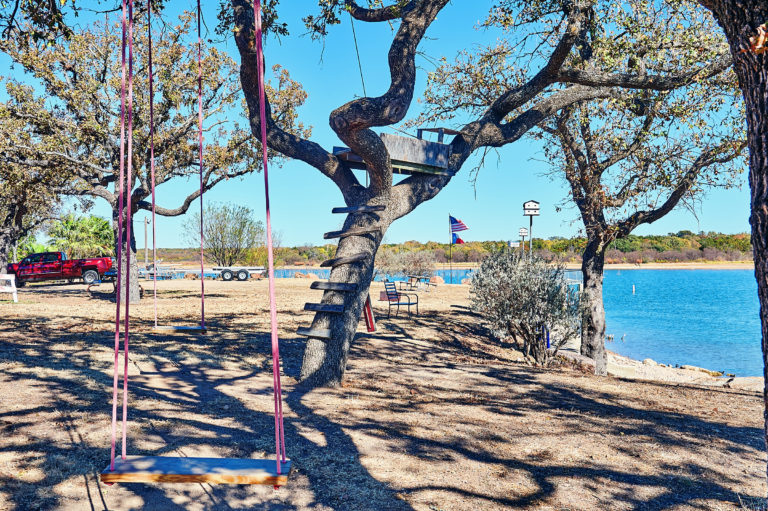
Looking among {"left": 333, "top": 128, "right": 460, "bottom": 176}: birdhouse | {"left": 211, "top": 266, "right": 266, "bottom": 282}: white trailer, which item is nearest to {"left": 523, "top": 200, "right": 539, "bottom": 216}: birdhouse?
{"left": 333, "top": 128, "right": 460, "bottom": 176}: birdhouse

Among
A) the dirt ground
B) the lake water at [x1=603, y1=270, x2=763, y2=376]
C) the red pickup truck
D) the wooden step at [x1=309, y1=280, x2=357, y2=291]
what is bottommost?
the lake water at [x1=603, y1=270, x2=763, y2=376]

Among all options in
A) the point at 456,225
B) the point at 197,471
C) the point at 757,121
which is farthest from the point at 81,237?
the point at 757,121

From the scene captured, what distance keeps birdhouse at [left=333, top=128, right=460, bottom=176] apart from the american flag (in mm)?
15624

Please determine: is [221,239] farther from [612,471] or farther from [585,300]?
[612,471]

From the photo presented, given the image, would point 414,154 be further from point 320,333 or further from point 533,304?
point 533,304

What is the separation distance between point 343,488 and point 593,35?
7690 mm

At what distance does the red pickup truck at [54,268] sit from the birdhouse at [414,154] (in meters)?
23.9

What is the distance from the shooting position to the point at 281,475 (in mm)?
2758

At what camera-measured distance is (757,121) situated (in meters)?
2.41

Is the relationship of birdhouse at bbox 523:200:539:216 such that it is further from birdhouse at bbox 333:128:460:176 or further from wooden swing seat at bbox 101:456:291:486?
wooden swing seat at bbox 101:456:291:486

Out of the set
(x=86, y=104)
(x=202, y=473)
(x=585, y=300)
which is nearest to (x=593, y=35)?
(x=585, y=300)

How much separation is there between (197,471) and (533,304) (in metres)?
8.36

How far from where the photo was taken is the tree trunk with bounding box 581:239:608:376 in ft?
38.2

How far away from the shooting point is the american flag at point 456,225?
75.9 feet
